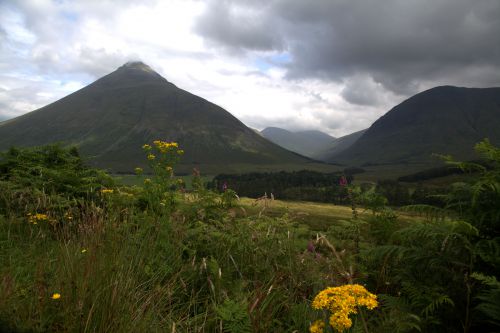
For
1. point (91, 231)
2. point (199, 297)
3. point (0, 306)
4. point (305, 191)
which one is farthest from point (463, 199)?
point (305, 191)

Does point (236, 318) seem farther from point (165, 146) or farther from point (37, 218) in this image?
point (165, 146)

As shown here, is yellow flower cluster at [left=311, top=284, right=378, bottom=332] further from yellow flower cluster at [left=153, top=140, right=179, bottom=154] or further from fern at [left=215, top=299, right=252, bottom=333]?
yellow flower cluster at [left=153, top=140, right=179, bottom=154]

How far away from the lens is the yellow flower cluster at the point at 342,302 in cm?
276

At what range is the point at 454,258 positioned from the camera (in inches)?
146

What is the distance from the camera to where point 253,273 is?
4.68 metres

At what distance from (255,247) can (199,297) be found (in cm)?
110

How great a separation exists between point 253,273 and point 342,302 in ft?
6.53

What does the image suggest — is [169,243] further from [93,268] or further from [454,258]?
[454,258]

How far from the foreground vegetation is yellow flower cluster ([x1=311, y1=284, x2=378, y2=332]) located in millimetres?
11

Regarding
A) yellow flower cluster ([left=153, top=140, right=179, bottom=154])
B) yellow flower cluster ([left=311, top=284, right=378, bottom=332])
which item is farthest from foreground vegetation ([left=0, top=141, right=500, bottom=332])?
yellow flower cluster ([left=153, top=140, right=179, bottom=154])

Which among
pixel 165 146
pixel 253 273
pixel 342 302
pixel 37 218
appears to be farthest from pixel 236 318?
pixel 165 146

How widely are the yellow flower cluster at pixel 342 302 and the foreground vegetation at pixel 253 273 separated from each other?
0.01 metres

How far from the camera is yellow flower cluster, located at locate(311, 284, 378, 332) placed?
2760mm

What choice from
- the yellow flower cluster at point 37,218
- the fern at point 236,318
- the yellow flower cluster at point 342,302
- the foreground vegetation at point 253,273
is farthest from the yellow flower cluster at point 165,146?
the yellow flower cluster at point 342,302
